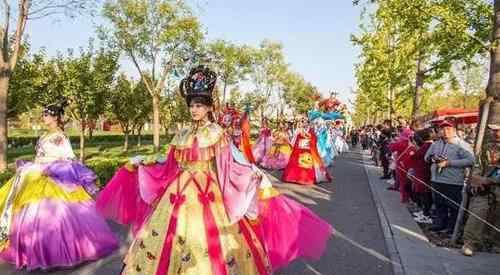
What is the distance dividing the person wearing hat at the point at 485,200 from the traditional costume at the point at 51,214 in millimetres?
4902

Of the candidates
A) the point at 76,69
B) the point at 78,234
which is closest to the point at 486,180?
the point at 78,234

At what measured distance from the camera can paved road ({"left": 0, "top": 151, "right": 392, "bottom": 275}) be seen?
20.1ft

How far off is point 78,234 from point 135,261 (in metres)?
2.30

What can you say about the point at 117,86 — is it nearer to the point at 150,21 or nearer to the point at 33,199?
the point at 150,21

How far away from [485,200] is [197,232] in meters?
4.45

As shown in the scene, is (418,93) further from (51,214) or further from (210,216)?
(210,216)

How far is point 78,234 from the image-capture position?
6.39 meters

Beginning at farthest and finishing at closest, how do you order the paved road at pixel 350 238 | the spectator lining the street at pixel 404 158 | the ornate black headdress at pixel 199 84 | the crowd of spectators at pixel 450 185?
the spectator lining the street at pixel 404 158 → the crowd of spectators at pixel 450 185 → the paved road at pixel 350 238 → the ornate black headdress at pixel 199 84

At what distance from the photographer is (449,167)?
25.5ft

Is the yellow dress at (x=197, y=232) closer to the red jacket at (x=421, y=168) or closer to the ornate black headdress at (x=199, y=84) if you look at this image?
the ornate black headdress at (x=199, y=84)

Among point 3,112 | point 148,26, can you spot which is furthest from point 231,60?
point 3,112

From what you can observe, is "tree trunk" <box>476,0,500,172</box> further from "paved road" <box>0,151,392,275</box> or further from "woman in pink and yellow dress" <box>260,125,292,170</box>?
"woman in pink and yellow dress" <box>260,125,292,170</box>

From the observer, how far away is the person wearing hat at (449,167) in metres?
7.66

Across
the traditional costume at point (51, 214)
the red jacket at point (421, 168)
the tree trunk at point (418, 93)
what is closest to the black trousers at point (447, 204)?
the red jacket at point (421, 168)
